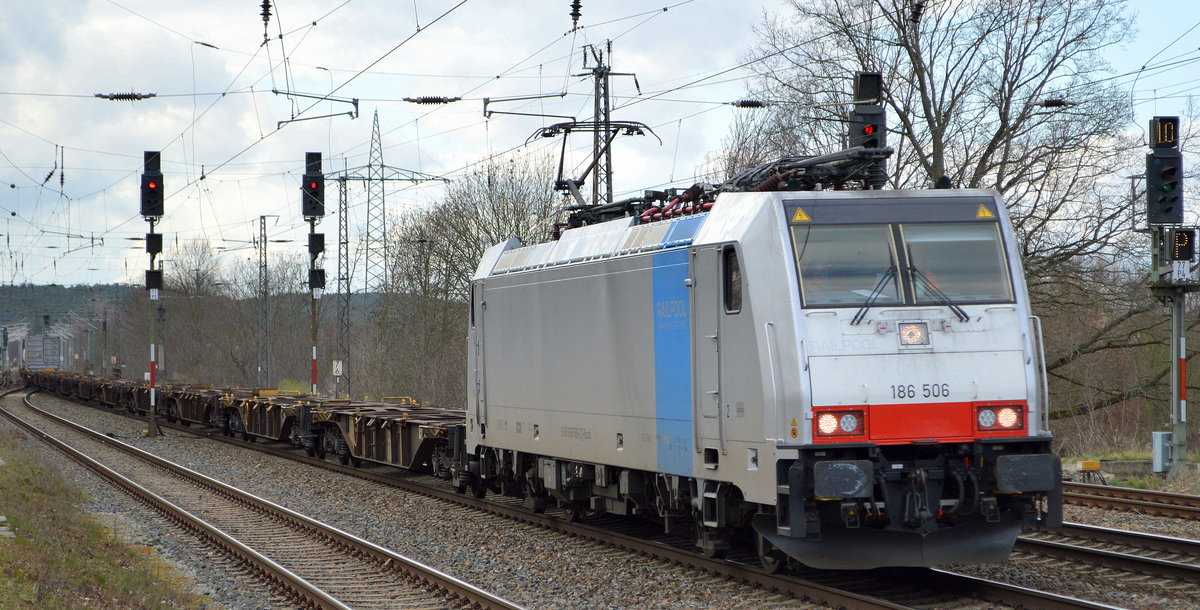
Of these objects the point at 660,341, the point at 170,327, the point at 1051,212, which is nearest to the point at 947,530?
the point at 660,341

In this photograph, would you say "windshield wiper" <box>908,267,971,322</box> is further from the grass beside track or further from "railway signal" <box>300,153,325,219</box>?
"railway signal" <box>300,153,325,219</box>

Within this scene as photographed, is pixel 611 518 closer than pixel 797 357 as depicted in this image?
No

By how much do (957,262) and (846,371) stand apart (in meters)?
1.44

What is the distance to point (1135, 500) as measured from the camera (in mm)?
14078

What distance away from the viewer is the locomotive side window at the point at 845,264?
356 inches

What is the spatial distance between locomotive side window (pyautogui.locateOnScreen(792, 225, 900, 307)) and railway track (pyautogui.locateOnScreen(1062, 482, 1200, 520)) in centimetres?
633

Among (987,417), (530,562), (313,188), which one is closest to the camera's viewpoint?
(987,417)

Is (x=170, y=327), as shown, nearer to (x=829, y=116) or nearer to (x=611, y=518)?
(x=829, y=116)

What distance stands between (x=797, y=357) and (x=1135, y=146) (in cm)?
1905

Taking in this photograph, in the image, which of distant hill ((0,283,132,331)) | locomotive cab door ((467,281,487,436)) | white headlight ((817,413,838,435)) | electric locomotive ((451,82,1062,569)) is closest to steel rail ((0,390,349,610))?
electric locomotive ((451,82,1062,569))

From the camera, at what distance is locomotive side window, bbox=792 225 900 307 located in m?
9.04

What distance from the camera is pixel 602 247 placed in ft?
40.1

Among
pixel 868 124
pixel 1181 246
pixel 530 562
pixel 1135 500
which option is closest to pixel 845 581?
pixel 530 562

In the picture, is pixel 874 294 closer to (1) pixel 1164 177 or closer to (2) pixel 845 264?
(2) pixel 845 264
